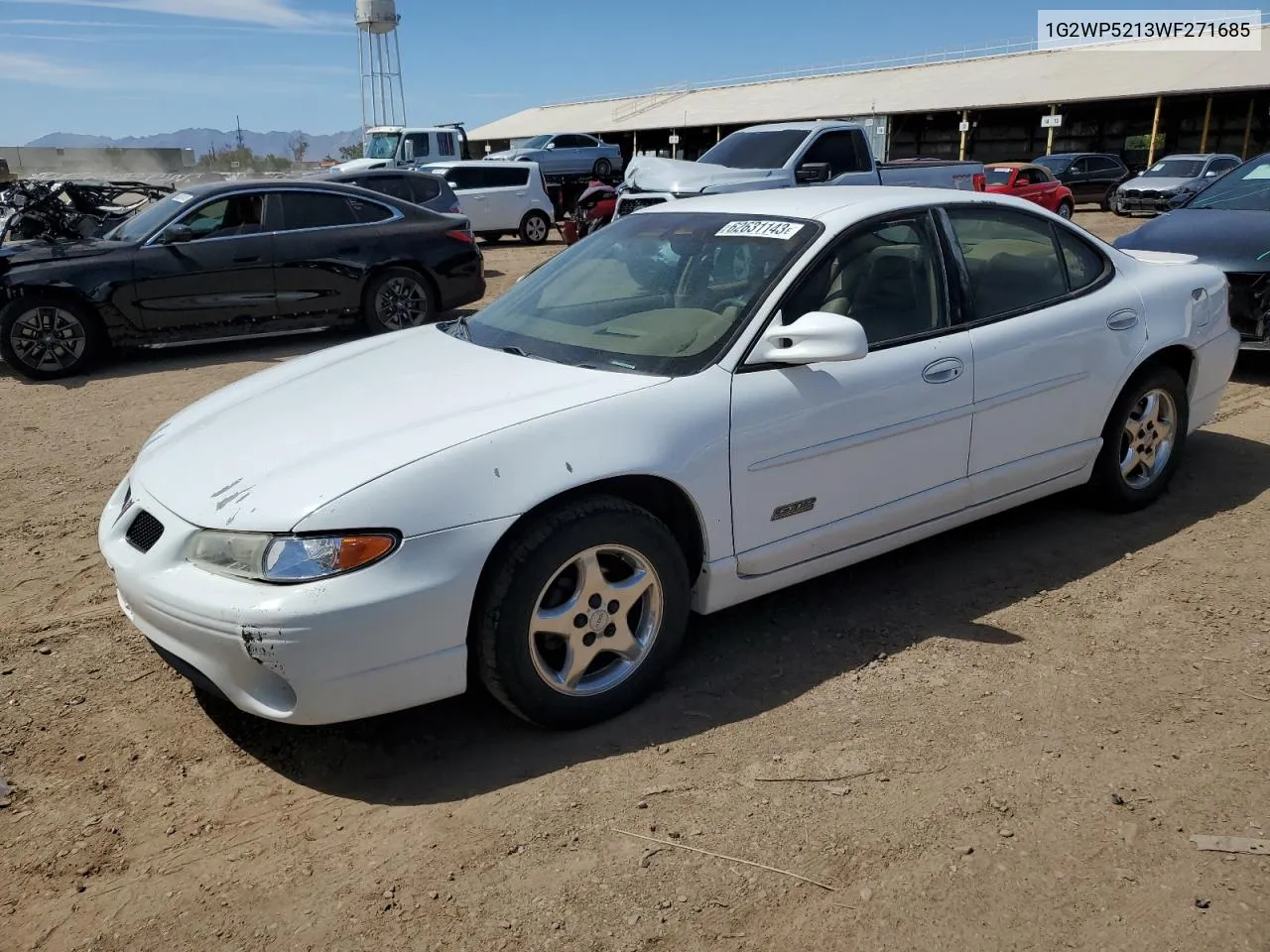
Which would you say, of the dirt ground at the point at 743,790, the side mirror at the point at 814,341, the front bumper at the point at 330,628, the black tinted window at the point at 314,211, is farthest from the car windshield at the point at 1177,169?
the front bumper at the point at 330,628

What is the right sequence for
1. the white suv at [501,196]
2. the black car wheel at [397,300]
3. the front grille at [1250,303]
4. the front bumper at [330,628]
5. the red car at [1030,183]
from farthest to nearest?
1. the red car at [1030,183]
2. the white suv at [501,196]
3. the black car wheel at [397,300]
4. the front grille at [1250,303]
5. the front bumper at [330,628]

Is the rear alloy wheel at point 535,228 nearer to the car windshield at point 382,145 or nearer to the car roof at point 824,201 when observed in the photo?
the car windshield at point 382,145

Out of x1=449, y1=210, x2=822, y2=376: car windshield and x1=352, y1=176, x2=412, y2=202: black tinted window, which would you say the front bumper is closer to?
x1=449, y1=210, x2=822, y2=376: car windshield

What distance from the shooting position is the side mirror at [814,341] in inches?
128

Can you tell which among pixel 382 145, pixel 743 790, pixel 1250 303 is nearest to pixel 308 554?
pixel 743 790

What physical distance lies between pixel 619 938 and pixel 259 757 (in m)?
1.36

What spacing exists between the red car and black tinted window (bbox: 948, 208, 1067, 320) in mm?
16709

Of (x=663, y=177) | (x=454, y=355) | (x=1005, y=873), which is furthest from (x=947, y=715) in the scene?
(x=663, y=177)

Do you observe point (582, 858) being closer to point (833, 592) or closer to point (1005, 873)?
point (1005, 873)

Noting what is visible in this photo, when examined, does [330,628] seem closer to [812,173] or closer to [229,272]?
[229,272]

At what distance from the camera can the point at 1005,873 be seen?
2510 mm

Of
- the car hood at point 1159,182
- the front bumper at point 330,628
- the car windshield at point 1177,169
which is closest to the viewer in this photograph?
the front bumper at point 330,628

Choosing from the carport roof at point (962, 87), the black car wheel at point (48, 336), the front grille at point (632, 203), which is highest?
the carport roof at point (962, 87)

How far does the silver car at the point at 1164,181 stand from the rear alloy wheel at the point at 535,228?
12.9 m
